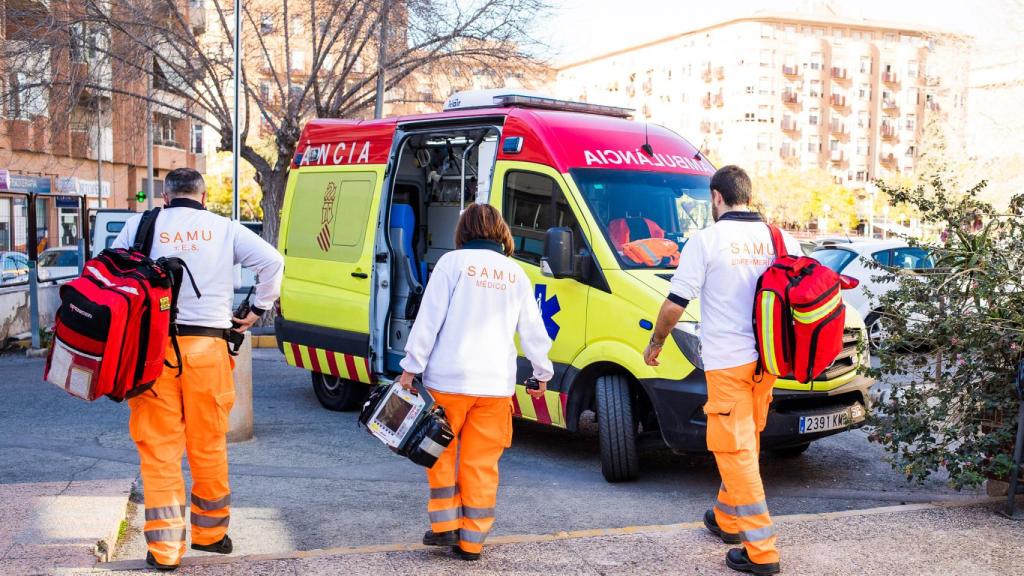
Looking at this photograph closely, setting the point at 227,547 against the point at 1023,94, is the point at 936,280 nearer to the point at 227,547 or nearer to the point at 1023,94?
the point at 227,547

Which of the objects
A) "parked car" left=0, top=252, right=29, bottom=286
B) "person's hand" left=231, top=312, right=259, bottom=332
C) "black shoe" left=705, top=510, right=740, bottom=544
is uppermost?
"person's hand" left=231, top=312, right=259, bottom=332

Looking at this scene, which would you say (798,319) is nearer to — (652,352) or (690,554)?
(652,352)

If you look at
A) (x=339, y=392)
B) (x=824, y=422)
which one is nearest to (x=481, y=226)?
(x=824, y=422)

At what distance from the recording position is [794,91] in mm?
96188

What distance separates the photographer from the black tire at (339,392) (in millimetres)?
9344

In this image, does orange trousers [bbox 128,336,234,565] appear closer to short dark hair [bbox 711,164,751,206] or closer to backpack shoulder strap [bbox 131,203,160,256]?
backpack shoulder strap [bbox 131,203,160,256]

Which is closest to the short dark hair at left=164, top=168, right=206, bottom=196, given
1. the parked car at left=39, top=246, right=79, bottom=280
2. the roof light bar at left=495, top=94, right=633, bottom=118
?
the roof light bar at left=495, top=94, right=633, bottom=118

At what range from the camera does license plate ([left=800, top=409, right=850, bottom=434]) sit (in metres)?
→ 6.40

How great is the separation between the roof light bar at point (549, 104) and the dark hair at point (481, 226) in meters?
3.23

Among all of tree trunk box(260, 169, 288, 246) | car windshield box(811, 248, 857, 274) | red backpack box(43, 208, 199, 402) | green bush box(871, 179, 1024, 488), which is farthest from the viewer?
tree trunk box(260, 169, 288, 246)

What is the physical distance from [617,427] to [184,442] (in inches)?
114

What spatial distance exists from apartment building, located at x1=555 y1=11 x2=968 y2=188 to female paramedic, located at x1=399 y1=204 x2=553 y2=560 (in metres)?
88.5

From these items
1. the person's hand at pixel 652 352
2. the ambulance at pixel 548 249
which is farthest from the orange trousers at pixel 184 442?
the person's hand at pixel 652 352

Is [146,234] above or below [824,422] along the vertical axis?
above
